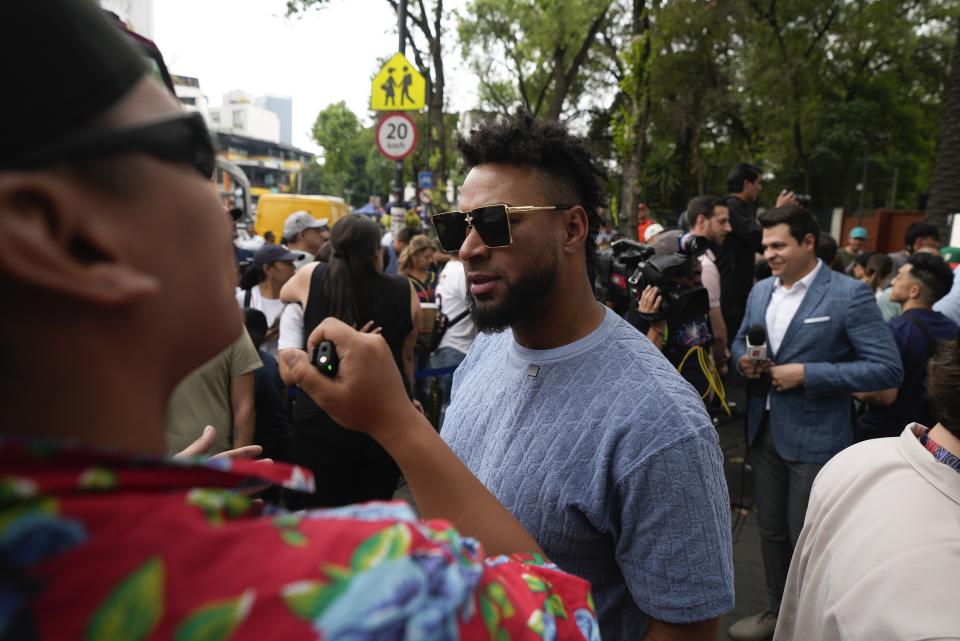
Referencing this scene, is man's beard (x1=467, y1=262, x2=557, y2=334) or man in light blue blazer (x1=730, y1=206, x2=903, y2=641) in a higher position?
man's beard (x1=467, y1=262, x2=557, y2=334)

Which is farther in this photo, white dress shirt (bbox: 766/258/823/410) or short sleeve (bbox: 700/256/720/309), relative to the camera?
short sleeve (bbox: 700/256/720/309)

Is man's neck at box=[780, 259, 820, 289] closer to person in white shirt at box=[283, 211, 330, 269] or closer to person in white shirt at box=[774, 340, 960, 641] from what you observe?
person in white shirt at box=[774, 340, 960, 641]

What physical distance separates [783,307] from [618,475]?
2948 mm

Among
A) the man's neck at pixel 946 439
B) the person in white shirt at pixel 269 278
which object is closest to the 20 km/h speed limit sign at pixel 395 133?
the person in white shirt at pixel 269 278

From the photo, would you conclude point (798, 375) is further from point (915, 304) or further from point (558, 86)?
point (558, 86)

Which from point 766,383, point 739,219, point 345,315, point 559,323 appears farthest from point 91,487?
point 739,219

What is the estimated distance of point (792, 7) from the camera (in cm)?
2142

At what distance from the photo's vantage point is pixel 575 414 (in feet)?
5.38

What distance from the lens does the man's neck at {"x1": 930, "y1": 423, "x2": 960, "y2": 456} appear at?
6.03 feet

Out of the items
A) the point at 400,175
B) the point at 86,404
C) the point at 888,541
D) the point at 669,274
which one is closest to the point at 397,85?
the point at 400,175

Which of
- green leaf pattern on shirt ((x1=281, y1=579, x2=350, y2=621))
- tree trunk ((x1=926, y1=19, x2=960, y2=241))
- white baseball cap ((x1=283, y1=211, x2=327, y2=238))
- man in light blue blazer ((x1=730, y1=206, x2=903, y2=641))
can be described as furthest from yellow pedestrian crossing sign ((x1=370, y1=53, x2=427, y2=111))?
green leaf pattern on shirt ((x1=281, y1=579, x2=350, y2=621))

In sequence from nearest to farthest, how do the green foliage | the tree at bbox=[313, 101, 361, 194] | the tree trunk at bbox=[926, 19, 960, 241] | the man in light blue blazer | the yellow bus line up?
the man in light blue blazer, the tree trunk at bbox=[926, 19, 960, 241], the yellow bus, the green foliage, the tree at bbox=[313, 101, 361, 194]

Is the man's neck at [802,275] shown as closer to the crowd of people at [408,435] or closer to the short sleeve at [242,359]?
the crowd of people at [408,435]

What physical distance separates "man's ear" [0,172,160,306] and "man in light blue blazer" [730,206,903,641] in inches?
144
